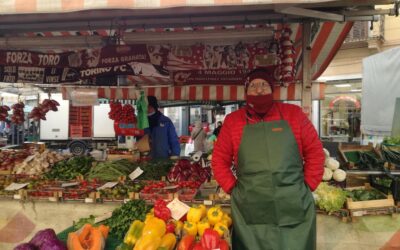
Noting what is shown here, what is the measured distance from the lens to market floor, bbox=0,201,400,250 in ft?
13.3

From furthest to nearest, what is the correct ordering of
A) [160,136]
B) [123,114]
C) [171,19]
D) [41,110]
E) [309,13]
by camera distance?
[41,110]
[160,136]
[123,114]
[171,19]
[309,13]

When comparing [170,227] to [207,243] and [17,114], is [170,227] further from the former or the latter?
[17,114]

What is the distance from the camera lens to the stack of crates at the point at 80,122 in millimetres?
Answer: 18828

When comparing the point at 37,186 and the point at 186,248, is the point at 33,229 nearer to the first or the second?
the point at 37,186

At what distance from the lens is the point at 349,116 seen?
14.5 meters

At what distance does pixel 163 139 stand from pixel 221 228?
3.93m

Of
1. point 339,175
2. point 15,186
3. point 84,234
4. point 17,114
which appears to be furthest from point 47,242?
point 17,114

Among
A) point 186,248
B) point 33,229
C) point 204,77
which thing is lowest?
point 33,229

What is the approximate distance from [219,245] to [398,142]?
11.4ft

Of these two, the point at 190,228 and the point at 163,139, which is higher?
the point at 163,139

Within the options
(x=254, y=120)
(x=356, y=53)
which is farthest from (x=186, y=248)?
(x=356, y=53)

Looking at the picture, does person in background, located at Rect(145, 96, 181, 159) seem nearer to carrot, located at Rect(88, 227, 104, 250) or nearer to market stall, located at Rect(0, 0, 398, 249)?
market stall, located at Rect(0, 0, 398, 249)

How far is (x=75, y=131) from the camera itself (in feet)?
61.9

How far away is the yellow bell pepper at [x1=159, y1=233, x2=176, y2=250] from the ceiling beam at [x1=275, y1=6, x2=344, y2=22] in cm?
244
